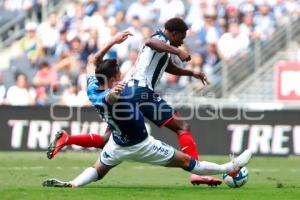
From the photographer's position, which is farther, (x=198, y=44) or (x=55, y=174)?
(x=198, y=44)

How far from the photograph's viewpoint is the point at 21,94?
24188 mm

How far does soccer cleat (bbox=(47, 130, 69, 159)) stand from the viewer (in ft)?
42.1

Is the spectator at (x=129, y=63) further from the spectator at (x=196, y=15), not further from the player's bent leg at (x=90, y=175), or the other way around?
the player's bent leg at (x=90, y=175)

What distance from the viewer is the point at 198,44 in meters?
24.0

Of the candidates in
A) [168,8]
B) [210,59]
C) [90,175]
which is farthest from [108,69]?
[168,8]

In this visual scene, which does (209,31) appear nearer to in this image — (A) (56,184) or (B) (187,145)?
(B) (187,145)

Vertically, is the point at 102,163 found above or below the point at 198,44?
below

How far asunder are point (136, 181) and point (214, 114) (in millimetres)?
7919

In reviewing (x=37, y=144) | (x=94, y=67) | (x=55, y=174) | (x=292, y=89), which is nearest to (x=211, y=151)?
(x=292, y=89)

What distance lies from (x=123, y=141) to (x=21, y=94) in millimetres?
12714

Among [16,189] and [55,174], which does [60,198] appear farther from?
[55,174]

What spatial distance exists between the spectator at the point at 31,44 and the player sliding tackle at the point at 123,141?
14.0m

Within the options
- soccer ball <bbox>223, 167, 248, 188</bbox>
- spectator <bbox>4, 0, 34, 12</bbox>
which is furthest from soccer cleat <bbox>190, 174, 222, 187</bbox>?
spectator <bbox>4, 0, 34, 12</bbox>

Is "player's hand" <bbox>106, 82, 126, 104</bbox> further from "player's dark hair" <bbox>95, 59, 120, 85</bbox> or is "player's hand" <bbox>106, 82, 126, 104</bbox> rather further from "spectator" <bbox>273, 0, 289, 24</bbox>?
"spectator" <bbox>273, 0, 289, 24</bbox>
